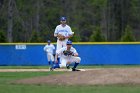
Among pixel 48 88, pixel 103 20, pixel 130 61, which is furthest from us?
pixel 103 20

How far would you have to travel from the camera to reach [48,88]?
1202 cm

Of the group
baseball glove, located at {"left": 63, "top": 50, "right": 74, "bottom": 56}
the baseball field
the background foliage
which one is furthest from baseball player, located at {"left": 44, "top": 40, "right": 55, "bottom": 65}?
the background foliage

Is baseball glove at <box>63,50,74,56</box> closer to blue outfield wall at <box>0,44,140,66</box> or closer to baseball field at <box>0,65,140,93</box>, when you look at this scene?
baseball field at <box>0,65,140,93</box>

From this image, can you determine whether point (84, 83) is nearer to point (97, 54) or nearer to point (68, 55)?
point (68, 55)

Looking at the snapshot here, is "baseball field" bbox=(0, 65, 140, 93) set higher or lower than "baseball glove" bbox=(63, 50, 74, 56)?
lower

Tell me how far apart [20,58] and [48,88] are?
2066 centimetres

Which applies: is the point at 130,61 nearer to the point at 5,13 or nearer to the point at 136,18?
the point at 5,13

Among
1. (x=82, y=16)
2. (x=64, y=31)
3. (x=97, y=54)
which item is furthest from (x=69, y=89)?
(x=82, y=16)

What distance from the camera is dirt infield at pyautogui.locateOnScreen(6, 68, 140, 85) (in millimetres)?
13219

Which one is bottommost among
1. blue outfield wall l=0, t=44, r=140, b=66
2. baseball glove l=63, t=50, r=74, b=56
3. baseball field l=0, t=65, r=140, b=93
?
blue outfield wall l=0, t=44, r=140, b=66

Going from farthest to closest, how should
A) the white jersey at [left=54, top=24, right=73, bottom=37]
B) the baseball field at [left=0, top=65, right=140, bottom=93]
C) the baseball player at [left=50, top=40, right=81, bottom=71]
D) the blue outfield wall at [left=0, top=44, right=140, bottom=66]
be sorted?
the blue outfield wall at [left=0, top=44, right=140, bottom=66]
the white jersey at [left=54, top=24, right=73, bottom=37]
the baseball player at [left=50, top=40, right=81, bottom=71]
the baseball field at [left=0, top=65, right=140, bottom=93]

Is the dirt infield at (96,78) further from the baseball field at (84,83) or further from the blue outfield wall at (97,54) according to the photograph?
the blue outfield wall at (97,54)

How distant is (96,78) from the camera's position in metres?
13.6

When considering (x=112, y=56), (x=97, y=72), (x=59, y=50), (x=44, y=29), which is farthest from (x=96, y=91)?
(x=44, y=29)
